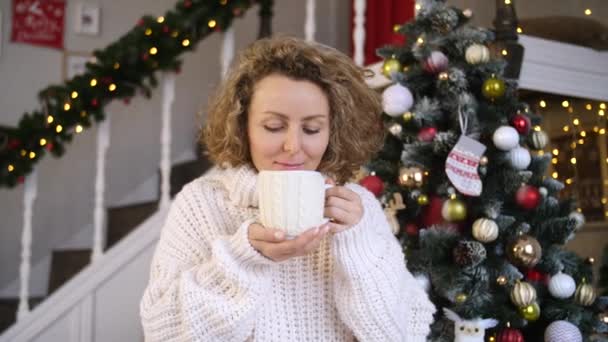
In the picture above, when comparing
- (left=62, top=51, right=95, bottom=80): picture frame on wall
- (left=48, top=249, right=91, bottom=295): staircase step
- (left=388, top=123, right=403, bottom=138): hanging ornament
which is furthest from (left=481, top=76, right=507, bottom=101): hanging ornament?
(left=62, top=51, right=95, bottom=80): picture frame on wall

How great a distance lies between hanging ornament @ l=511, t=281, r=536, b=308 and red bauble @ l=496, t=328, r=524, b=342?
81 millimetres

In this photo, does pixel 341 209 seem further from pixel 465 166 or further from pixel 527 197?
pixel 527 197

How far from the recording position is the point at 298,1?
408cm

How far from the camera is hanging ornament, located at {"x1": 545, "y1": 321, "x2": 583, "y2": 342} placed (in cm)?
183

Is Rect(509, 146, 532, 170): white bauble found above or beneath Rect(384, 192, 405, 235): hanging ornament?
above

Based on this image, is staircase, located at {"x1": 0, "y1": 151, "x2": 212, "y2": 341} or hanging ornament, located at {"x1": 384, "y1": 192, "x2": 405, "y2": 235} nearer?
hanging ornament, located at {"x1": 384, "y1": 192, "x2": 405, "y2": 235}

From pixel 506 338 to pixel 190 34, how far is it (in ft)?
5.35

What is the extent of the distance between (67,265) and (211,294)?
99.4 inches

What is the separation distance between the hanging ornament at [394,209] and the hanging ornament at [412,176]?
0.29ft

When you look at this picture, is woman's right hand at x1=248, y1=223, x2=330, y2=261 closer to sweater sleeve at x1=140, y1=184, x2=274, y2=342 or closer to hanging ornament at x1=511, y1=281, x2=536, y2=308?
sweater sleeve at x1=140, y1=184, x2=274, y2=342

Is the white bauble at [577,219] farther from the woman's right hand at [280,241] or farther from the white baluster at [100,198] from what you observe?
the white baluster at [100,198]

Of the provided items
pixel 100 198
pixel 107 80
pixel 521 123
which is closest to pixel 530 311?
pixel 521 123

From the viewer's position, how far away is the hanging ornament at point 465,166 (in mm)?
1821

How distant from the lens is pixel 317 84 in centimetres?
97
